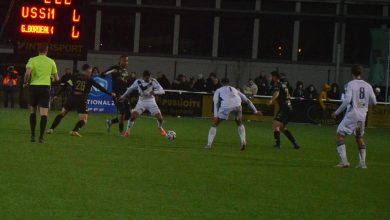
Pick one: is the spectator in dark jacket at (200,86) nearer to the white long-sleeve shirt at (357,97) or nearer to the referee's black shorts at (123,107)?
the referee's black shorts at (123,107)

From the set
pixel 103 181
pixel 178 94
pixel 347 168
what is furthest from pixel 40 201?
pixel 178 94

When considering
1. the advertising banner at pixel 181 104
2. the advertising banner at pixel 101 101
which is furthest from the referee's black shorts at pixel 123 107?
the advertising banner at pixel 181 104

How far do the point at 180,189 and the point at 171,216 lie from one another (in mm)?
2456

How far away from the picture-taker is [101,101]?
38.0m

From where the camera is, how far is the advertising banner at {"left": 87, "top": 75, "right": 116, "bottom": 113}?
37.9m

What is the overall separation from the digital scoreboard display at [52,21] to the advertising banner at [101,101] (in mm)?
3962

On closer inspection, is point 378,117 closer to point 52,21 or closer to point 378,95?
point 378,95

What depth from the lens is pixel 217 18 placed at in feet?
169

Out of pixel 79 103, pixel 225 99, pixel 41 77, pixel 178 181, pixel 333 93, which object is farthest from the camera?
pixel 333 93

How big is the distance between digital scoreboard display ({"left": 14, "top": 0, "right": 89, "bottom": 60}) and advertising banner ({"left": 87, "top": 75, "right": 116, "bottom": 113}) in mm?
3962

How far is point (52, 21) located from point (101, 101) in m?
5.45

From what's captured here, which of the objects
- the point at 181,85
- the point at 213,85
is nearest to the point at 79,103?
the point at 213,85

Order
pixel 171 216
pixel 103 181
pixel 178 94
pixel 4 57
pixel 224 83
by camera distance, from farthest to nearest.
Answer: pixel 4 57 < pixel 178 94 < pixel 224 83 < pixel 103 181 < pixel 171 216

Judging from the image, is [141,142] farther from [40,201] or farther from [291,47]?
[291,47]
